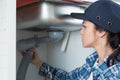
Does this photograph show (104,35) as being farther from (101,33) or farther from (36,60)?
(36,60)

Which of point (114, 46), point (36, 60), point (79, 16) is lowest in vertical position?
point (36, 60)

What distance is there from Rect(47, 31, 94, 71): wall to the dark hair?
0.81 feet

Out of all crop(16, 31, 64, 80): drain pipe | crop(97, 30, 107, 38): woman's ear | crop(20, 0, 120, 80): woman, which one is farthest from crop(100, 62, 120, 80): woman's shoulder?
crop(16, 31, 64, 80): drain pipe

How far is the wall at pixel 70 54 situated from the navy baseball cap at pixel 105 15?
0.91 feet

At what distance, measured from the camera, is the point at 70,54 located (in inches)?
53.2

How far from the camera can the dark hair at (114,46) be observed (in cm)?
104

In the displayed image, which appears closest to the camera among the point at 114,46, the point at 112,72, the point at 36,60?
the point at 112,72

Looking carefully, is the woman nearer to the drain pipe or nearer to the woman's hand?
the drain pipe

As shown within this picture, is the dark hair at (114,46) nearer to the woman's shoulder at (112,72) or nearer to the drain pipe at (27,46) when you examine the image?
the woman's shoulder at (112,72)

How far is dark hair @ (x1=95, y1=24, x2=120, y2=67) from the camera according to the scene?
1035 millimetres

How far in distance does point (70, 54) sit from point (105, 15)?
387 millimetres

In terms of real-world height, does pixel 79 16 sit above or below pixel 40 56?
above

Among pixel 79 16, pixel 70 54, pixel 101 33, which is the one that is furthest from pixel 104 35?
pixel 70 54

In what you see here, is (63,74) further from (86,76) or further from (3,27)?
(3,27)
